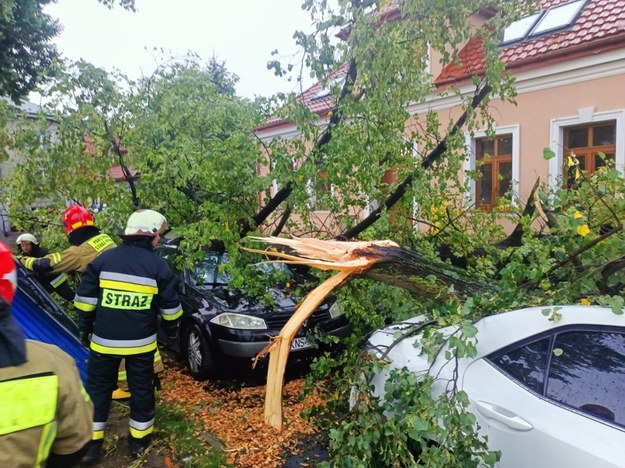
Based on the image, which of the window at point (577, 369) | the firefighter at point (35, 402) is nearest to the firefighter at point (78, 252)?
the firefighter at point (35, 402)

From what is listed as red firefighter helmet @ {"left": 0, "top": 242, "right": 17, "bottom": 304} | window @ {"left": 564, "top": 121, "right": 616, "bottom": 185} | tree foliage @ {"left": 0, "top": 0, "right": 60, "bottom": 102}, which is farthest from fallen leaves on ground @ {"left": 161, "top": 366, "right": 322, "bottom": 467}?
tree foliage @ {"left": 0, "top": 0, "right": 60, "bottom": 102}

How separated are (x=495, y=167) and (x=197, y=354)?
27.4 feet

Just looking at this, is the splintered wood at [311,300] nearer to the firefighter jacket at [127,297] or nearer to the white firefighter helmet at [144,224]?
the firefighter jacket at [127,297]

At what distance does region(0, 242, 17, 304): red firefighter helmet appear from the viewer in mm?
1421

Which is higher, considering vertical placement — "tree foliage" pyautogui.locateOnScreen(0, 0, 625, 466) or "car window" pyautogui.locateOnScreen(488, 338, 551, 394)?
"tree foliage" pyautogui.locateOnScreen(0, 0, 625, 466)

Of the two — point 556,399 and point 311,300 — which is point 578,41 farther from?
point 556,399

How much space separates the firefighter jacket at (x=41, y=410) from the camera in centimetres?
129

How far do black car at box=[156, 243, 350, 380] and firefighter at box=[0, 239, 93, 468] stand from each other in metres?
2.79

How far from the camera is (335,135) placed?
4824mm

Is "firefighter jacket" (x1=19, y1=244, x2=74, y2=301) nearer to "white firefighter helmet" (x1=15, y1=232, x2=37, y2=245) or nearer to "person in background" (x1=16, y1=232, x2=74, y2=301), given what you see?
"person in background" (x1=16, y1=232, x2=74, y2=301)

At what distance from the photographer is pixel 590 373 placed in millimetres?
2018

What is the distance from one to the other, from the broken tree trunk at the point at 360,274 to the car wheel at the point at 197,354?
1.43m

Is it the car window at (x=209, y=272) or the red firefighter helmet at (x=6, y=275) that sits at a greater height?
the red firefighter helmet at (x=6, y=275)

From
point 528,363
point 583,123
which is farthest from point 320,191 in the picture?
point 583,123
